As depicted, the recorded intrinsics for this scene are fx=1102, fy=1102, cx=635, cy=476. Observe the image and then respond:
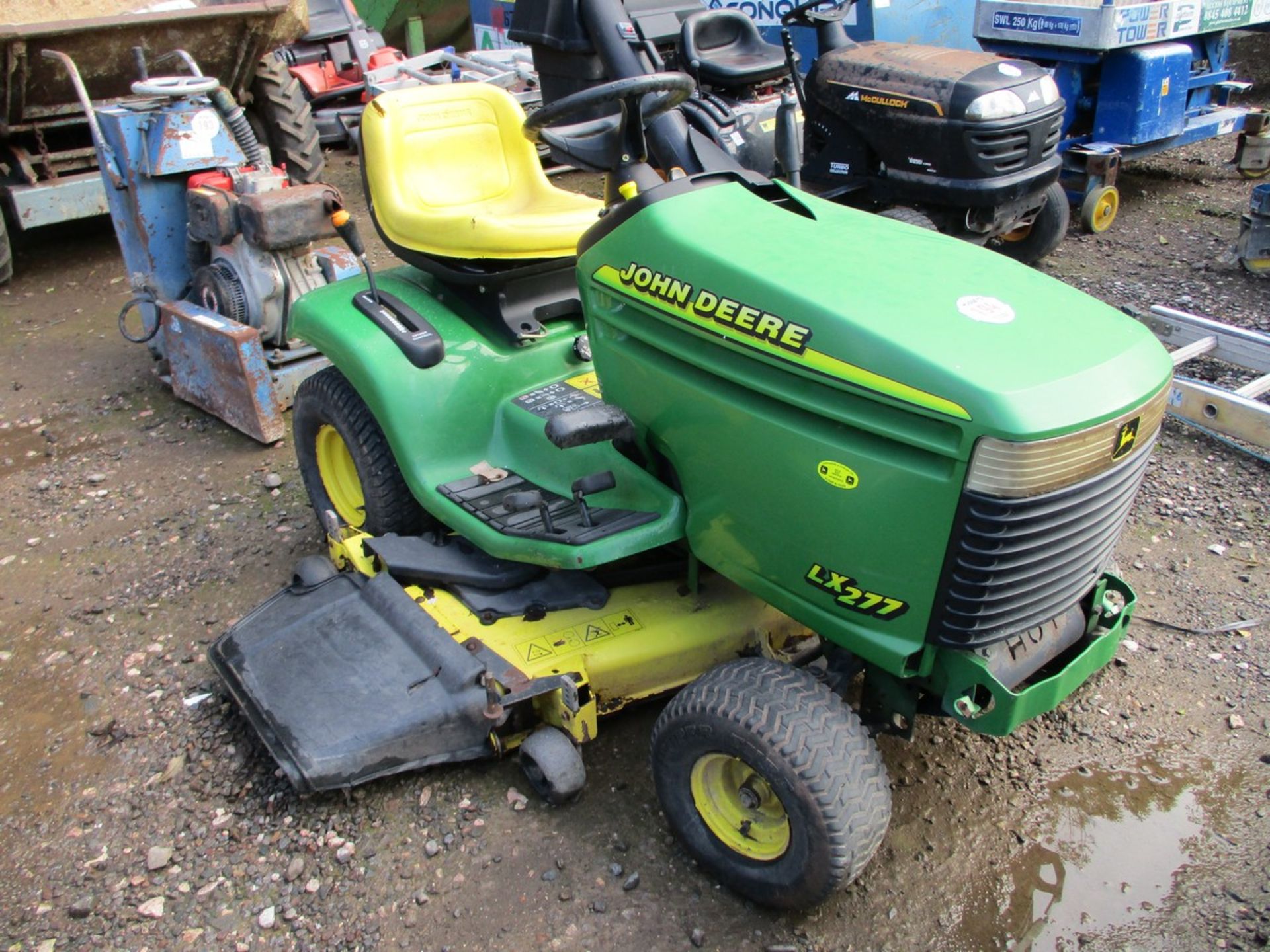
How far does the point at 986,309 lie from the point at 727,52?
13.4ft

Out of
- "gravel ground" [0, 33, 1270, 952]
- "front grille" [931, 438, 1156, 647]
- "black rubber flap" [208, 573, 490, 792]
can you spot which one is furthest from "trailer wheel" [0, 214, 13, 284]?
"front grille" [931, 438, 1156, 647]

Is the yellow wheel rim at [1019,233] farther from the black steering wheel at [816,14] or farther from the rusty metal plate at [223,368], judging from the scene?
the rusty metal plate at [223,368]

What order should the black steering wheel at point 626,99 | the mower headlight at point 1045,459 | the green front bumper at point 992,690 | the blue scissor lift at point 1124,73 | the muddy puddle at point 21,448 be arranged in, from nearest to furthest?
the mower headlight at point 1045,459
the green front bumper at point 992,690
the black steering wheel at point 626,99
the muddy puddle at point 21,448
the blue scissor lift at point 1124,73

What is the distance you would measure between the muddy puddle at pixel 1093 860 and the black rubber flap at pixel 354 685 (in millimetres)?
1130

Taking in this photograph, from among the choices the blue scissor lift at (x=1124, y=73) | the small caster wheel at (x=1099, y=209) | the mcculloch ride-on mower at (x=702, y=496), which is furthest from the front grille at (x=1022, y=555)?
the blue scissor lift at (x=1124, y=73)

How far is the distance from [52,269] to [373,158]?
401 cm

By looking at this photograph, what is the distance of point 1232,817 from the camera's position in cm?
240

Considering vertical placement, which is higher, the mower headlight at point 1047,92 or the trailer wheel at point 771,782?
the mower headlight at point 1047,92

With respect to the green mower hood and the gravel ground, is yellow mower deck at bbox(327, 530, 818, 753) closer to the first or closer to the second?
the gravel ground

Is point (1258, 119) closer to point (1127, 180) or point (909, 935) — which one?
point (1127, 180)

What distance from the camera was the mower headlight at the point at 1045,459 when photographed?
Answer: 5.72ft

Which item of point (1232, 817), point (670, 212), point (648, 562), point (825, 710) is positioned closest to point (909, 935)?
point (825, 710)

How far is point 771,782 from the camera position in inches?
78.5

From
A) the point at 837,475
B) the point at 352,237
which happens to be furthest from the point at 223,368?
the point at 837,475
